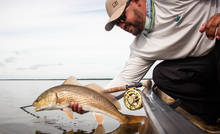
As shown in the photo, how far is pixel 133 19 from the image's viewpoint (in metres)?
2.44

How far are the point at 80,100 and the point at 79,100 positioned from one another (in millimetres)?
13

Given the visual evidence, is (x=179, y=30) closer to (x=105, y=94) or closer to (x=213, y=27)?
Result: (x=213, y=27)

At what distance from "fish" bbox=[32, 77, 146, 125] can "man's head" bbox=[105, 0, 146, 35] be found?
91 cm

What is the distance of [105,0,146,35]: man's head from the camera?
95.0 inches

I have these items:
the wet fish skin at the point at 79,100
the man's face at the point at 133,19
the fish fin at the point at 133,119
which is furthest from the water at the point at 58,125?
the man's face at the point at 133,19

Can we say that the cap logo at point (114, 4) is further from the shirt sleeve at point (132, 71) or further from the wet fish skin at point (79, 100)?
the wet fish skin at point (79, 100)

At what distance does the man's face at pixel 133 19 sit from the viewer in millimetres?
2418

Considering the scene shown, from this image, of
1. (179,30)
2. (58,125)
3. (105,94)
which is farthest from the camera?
→ (58,125)

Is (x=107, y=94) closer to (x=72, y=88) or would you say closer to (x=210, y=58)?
(x=72, y=88)

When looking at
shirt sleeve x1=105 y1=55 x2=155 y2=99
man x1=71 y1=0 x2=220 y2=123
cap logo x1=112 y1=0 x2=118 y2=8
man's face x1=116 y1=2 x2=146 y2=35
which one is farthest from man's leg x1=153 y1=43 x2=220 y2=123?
cap logo x1=112 y1=0 x2=118 y2=8

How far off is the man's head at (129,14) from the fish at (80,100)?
3.00 feet

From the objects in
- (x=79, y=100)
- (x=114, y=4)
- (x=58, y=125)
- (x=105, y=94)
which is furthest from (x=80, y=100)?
(x=58, y=125)

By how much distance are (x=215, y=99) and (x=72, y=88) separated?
1669 millimetres

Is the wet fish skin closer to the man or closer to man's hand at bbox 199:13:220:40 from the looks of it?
the man
